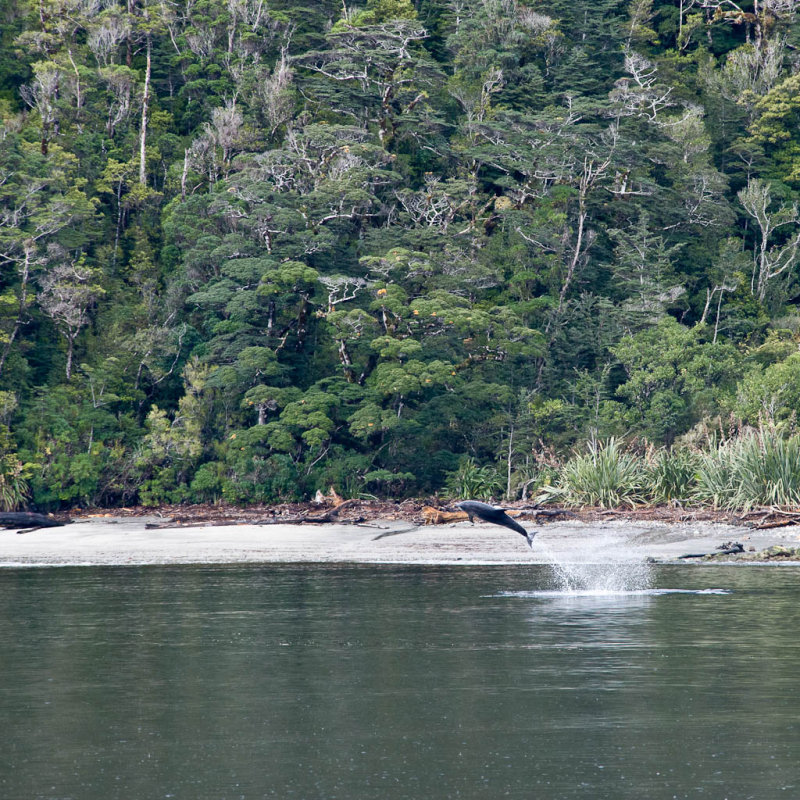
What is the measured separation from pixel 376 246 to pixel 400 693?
2883 centimetres

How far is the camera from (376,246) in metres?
39.1

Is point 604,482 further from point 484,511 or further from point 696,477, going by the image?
point 484,511

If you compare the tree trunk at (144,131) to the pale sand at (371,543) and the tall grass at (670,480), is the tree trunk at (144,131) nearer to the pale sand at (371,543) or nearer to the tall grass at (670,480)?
the pale sand at (371,543)

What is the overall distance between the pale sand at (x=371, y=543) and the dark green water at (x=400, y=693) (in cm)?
508

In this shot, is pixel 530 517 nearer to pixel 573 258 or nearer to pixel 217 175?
pixel 573 258

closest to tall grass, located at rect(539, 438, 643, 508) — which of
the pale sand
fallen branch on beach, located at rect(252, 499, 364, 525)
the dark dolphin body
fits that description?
the pale sand

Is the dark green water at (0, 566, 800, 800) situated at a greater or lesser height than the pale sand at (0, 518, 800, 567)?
greater

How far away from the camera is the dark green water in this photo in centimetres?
834

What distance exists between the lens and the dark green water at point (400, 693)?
834cm

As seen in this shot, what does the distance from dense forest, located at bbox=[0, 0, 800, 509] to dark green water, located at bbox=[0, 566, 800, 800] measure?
1523cm

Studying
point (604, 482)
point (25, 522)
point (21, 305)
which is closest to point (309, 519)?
point (25, 522)

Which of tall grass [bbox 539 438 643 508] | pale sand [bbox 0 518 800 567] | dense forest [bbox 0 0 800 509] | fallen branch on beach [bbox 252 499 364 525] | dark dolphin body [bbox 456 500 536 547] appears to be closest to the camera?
dark dolphin body [bbox 456 500 536 547]

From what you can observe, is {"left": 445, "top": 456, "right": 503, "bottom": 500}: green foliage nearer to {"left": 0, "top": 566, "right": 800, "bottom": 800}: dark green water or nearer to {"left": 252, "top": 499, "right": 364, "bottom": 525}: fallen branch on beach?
{"left": 252, "top": 499, "right": 364, "bottom": 525}: fallen branch on beach

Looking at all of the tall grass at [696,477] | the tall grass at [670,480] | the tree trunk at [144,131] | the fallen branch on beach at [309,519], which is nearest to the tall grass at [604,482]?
the tall grass at [696,477]
